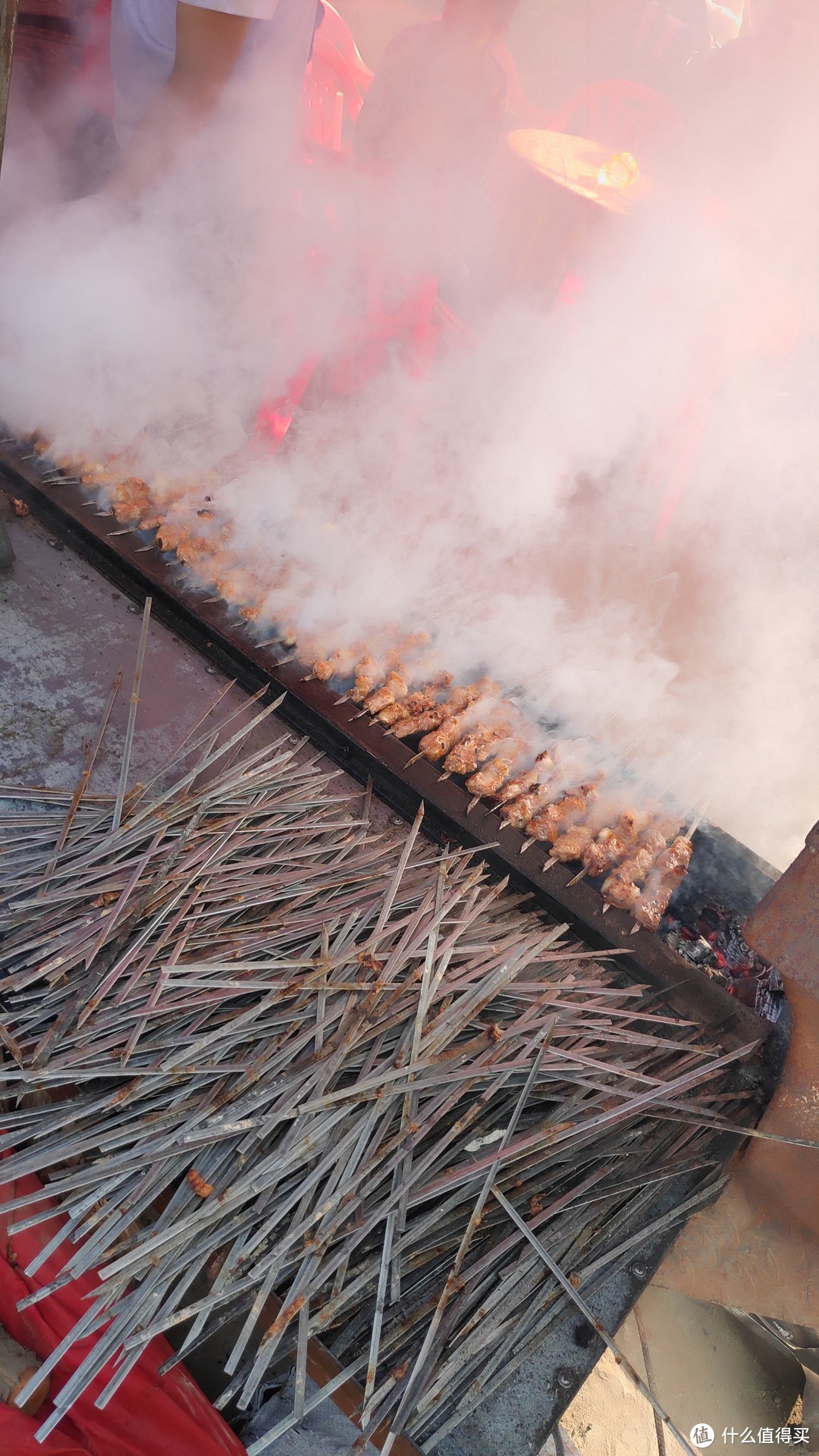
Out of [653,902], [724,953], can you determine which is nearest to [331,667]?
[653,902]

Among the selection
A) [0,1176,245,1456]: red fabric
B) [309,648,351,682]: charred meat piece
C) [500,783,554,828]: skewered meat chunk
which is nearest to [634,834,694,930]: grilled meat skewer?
[500,783,554,828]: skewered meat chunk

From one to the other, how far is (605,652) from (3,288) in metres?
5.04

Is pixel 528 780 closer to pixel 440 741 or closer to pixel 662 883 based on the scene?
pixel 440 741

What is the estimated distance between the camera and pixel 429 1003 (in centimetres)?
254

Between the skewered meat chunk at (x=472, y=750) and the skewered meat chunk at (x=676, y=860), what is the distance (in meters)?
0.92

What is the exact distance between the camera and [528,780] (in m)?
3.80

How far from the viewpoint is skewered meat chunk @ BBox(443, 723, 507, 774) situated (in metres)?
3.76

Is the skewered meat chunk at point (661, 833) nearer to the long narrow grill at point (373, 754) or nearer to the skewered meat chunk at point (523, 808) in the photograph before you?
the long narrow grill at point (373, 754)

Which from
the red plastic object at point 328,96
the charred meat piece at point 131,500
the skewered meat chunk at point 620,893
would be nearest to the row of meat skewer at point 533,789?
the skewered meat chunk at point 620,893

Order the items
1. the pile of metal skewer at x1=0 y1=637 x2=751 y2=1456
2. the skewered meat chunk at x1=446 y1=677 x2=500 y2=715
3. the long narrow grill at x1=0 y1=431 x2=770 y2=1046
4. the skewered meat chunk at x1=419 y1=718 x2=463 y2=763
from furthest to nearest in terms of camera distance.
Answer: the skewered meat chunk at x1=446 y1=677 x2=500 y2=715 < the skewered meat chunk at x1=419 y1=718 x2=463 y2=763 < the long narrow grill at x1=0 y1=431 x2=770 y2=1046 < the pile of metal skewer at x1=0 y1=637 x2=751 y2=1456

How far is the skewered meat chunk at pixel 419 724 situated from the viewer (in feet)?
12.7

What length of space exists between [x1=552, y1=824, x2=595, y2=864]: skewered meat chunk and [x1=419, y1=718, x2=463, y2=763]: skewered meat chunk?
2.13ft

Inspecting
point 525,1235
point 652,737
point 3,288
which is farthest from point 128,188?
point 525,1235

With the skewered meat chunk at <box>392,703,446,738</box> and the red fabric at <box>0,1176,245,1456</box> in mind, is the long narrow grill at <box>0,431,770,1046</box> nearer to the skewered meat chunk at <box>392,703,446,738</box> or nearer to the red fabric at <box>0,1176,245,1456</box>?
the skewered meat chunk at <box>392,703,446,738</box>
